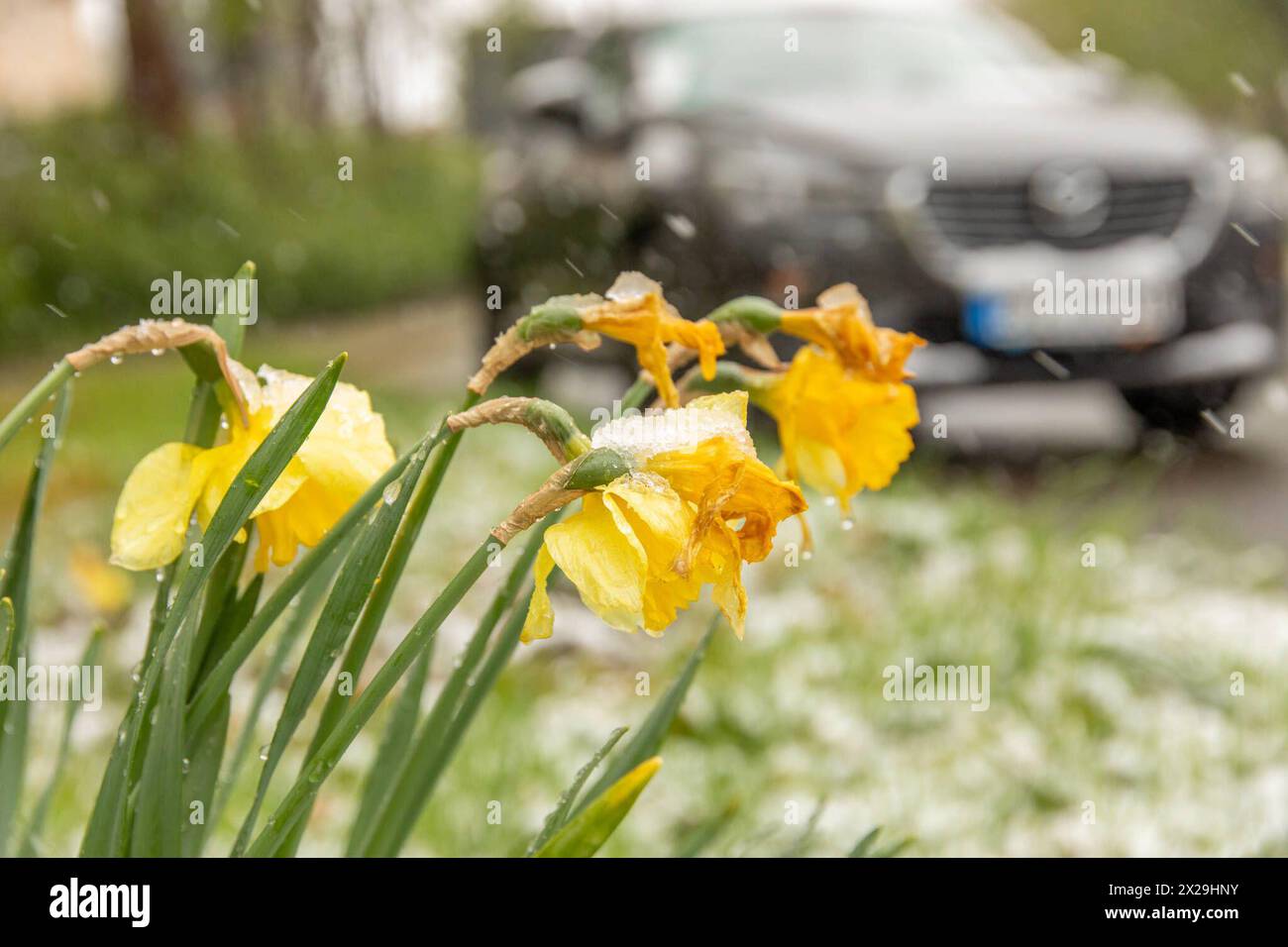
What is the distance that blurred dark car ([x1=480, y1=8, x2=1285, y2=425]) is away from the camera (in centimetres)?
441

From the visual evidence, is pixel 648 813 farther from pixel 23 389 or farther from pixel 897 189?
pixel 23 389

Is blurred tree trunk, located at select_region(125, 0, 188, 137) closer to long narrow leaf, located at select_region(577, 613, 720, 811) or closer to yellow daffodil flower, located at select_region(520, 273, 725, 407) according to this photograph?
long narrow leaf, located at select_region(577, 613, 720, 811)

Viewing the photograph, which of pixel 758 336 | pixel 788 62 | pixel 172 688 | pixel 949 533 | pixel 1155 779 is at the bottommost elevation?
pixel 949 533

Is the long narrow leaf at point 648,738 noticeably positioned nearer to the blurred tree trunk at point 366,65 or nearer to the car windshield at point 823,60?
the car windshield at point 823,60

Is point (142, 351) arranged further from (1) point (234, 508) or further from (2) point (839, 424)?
(2) point (839, 424)

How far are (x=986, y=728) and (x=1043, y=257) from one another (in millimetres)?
2510

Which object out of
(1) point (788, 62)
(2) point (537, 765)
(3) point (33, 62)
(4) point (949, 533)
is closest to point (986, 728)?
(2) point (537, 765)

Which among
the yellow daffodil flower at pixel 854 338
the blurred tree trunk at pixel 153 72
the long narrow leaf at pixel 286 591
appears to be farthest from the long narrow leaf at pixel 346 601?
the blurred tree trunk at pixel 153 72

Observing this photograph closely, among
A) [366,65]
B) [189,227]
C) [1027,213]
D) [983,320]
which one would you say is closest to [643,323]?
[983,320]

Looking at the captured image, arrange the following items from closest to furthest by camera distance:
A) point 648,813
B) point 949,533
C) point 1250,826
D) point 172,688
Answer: point 172,688 → point 1250,826 → point 648,813 → point 949,533

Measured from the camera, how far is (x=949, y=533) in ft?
11.2

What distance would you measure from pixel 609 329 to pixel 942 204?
3875 mm

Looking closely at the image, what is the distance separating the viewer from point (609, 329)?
32.7 inches

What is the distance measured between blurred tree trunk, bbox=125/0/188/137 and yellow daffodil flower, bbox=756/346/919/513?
30.9 ft
